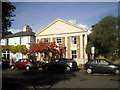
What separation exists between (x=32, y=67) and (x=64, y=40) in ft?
27.4

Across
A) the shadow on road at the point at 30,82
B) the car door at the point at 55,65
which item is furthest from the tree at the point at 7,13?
the car door at the point at 55,65

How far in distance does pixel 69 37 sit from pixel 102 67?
9.95 meters

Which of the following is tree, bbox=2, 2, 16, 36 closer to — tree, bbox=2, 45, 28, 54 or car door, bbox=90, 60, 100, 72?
car door, bbox=90, 60, 100, 72

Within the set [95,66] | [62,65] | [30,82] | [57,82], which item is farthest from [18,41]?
[57,82]

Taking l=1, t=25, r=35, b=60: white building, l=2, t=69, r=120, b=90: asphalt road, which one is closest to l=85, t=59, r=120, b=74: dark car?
l=2, t=69, r=120, b=90: asphalt road

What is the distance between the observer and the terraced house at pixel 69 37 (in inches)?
749

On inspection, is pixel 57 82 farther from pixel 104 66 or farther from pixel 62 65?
pixel 104 66

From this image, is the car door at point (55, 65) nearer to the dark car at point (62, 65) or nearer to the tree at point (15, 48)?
the dark car at point (62, 65)

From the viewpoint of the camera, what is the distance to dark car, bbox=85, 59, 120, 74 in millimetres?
10539

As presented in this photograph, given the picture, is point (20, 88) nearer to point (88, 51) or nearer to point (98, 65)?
point (98, 65)

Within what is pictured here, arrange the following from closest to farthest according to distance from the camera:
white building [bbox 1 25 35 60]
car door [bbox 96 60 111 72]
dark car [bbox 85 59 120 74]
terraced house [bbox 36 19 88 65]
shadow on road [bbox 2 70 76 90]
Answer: shadow on road [bbox 2 70 76 90] → dark car [bbox 85 59 120 74] → car door [bbox 96 60 111 72] → terraced house [bbox 36 19 88 65] → white building [bbox 1 25 35 60]

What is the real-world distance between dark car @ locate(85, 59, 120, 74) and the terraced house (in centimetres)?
645

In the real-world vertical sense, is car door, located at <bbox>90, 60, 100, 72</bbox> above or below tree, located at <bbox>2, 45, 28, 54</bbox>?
below

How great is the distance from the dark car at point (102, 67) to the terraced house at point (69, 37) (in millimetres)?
6450
